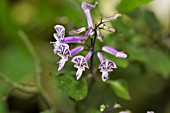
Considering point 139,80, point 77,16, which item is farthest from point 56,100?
point 77,16

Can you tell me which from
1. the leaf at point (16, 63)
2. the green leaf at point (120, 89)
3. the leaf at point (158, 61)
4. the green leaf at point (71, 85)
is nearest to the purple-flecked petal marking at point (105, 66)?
the green leaf at point (71, 85)

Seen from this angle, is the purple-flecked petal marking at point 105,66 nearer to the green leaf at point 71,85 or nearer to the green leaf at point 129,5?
the green leaf at point 71,85

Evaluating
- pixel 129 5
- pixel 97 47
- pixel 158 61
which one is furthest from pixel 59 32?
pixel 158 61

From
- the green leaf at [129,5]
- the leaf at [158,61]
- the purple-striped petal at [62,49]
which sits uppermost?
the green leaf at [129,5]

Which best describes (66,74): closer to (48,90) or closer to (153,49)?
(153,49)

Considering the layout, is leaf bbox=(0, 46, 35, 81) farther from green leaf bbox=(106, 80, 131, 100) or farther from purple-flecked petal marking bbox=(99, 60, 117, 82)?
purple-flecked petal marking bbox=(99, 60, 117, 82)

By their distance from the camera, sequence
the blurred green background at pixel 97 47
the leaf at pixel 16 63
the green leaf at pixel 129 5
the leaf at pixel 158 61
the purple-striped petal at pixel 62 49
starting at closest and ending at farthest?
the purple-striped petal at pixel 62 49 < the green leaf at pixel 129 5 < the blurred green background at pixel 97 47 < the leaf at pixel 158 61 < the leaf at pixel 16 63

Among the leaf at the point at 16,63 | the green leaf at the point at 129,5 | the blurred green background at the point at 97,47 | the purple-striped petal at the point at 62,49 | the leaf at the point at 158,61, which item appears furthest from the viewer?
the leaf at the point at 16,63
